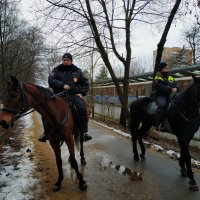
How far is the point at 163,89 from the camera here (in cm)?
770

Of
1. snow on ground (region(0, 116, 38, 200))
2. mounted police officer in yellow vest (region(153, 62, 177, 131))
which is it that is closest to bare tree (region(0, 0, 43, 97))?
snow on ground (region(0, 116, 38, 200))

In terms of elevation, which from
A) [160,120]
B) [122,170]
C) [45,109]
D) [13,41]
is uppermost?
[13,41]

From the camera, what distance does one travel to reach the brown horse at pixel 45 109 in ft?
18.2

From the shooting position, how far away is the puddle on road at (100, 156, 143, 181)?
710cm

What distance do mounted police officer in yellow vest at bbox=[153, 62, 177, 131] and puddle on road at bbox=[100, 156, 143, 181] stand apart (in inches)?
55.6

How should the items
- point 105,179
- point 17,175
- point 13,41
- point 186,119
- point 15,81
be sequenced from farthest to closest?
point 13,41, point 17,175, point 105,179, point 186,119, point 15,81

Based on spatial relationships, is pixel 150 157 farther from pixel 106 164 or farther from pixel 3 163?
pixel 3 163

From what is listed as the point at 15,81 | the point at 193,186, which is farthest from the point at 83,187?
the point at 15,81

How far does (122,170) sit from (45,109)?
2.73m

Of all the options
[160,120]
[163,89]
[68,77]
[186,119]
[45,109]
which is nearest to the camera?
[45,109]

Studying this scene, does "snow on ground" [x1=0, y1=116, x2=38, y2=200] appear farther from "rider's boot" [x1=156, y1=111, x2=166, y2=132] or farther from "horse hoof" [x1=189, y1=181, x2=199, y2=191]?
"rider's boot" [x1=156, y1=111, x2=166, y2=132]

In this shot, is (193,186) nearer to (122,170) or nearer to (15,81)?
(122,170)

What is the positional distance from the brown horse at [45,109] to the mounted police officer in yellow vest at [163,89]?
2.38 m

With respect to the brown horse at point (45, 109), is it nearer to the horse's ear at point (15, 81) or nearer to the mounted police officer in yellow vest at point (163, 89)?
the horse's ear at point (15, 81)
